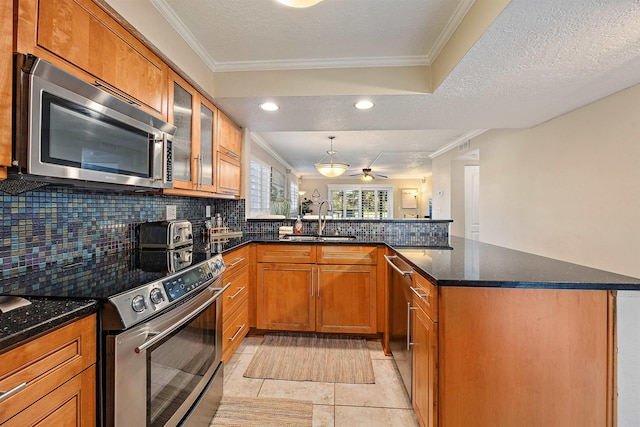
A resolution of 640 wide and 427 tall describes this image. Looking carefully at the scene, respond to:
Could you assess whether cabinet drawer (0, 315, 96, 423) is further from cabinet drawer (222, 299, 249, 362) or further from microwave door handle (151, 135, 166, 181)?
cabinet drawer (222, 299, 249, 362)

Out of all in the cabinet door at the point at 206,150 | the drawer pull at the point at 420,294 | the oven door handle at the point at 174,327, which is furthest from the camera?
the cabinet door at the point at 206,150

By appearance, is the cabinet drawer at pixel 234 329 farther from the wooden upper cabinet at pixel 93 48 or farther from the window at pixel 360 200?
the window at pixel 360 200

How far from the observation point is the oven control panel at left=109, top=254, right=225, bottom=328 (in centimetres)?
100

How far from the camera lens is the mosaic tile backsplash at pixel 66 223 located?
1266 mm

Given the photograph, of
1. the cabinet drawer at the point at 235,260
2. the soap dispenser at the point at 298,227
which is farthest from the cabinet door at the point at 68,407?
the soap dispenser at the point at 298,227

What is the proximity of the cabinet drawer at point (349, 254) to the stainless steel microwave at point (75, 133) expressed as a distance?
1.54 meters

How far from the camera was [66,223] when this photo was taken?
151 cm

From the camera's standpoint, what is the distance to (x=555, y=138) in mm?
2660

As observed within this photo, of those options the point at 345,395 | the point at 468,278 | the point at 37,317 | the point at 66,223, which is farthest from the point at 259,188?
the point at 37,317

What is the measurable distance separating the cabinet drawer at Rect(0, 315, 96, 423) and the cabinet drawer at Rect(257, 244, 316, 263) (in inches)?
69.0

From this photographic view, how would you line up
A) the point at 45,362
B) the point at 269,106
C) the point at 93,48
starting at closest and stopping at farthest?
the point at 45,362, the point at 93,48, the point at 269,106

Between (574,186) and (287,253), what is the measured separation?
256 centimetres

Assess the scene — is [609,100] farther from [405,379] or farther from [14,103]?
[14,103]

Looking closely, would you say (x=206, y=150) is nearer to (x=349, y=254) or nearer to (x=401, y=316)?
(x=349, y=254)
